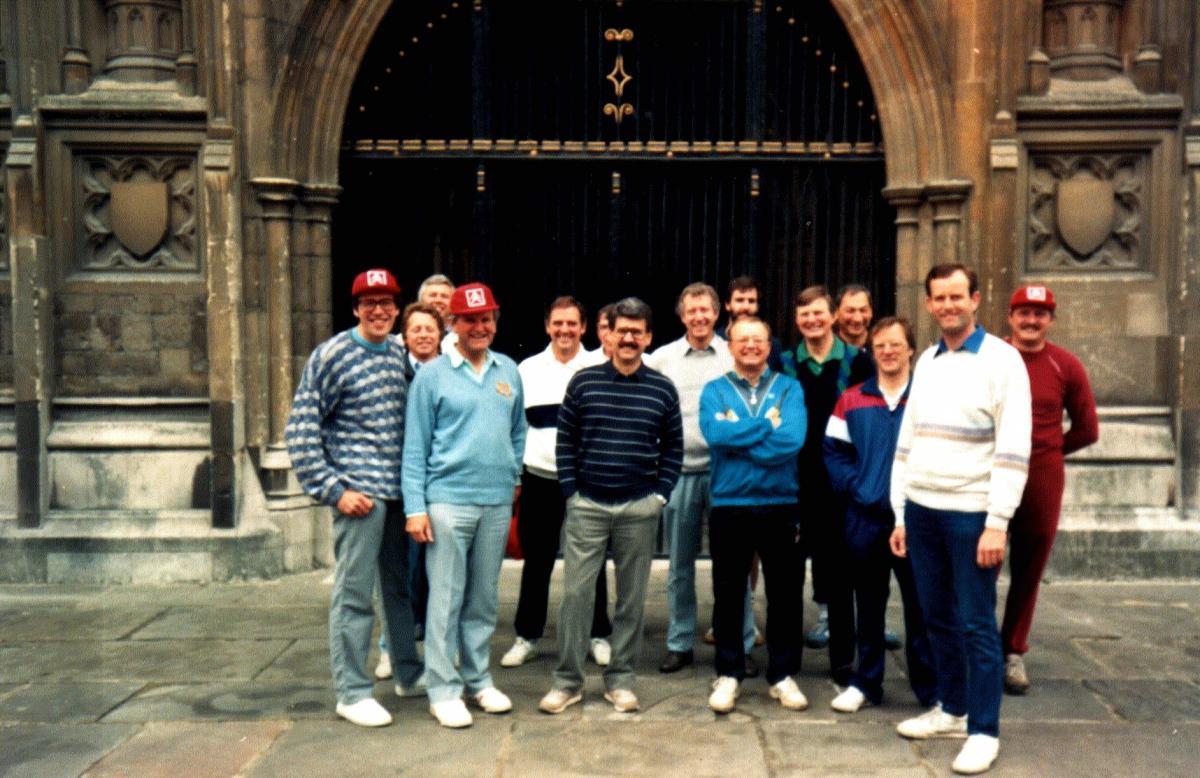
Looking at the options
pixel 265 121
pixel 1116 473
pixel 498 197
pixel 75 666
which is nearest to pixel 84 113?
pixel 265 121

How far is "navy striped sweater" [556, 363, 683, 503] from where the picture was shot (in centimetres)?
507

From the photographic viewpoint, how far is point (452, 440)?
5.07 m

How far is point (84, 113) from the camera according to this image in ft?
25.1

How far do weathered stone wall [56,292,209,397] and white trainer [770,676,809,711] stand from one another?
4410mm

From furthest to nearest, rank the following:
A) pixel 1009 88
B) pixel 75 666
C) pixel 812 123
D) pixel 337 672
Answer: pixel 812 123
pixel 1009 88
pixel 75 666
pixel 337 672

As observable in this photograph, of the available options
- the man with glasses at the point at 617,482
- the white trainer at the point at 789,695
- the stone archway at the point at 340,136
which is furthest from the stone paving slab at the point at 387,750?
the stone archway at the point at 340,136

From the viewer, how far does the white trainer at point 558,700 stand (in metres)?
5.12

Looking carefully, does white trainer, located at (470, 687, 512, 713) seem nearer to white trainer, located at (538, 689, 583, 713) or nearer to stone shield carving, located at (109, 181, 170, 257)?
white trainer, located at (538, 689, 583, 713)

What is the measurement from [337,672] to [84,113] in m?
4.44

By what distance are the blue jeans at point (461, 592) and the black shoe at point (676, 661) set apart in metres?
0.90

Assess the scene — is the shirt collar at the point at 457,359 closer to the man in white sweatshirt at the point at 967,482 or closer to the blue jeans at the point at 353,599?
the blue jeans at the point at 353,599

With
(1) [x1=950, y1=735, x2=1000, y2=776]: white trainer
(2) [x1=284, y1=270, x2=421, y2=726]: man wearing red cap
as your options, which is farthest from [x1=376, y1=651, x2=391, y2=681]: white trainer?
(1) [x1=950, y1=735, x2=1000, y2=776]: white trainer

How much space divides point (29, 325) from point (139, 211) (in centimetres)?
98

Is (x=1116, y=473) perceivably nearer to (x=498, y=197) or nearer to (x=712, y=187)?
(x=712, y=187)
